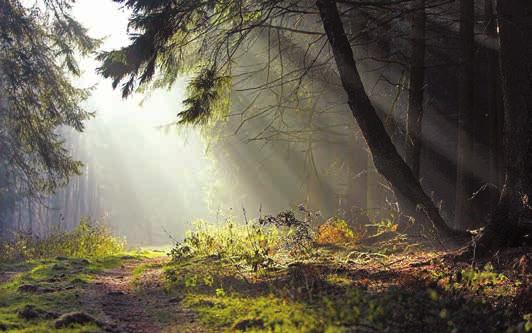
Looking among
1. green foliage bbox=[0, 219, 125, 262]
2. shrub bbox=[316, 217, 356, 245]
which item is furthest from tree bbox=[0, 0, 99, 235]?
shrub bbox=[316, 217, 356, 245]

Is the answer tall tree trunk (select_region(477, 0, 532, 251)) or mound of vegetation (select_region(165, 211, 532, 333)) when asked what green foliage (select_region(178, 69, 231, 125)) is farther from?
tall tree trunk (select_region(477, 0, 532, 251))

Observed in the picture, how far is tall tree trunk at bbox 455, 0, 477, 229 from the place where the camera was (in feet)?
34.7

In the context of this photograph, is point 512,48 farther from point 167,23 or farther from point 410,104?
point 167,23

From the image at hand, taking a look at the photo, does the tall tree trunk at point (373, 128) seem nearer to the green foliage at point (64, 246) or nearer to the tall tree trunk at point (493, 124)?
the tall tree trunk at point (493, 124)

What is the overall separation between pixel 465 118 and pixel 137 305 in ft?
26.3

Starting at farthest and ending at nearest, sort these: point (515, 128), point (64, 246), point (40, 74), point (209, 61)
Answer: point (40, 74), point (64, 246), point (209, 61), point (515, 128)

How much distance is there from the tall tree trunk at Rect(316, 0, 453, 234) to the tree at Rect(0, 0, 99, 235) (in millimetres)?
9989

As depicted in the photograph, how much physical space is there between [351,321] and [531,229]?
3.68 metres

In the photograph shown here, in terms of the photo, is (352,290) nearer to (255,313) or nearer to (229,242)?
(255,313)

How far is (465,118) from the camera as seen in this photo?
1082cm

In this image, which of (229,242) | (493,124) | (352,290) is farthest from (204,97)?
(493,124)

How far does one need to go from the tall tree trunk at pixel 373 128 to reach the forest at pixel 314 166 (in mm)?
22

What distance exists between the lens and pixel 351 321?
413cm

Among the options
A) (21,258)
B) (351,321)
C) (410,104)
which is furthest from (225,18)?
(21,258)
